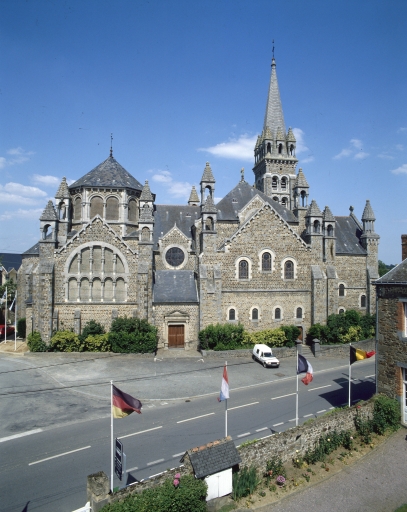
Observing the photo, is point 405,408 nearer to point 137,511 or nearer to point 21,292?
point 137,511

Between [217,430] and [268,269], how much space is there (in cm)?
1894

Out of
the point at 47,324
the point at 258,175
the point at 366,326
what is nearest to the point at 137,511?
the point at 47,324

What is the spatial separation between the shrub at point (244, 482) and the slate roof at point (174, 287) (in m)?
20.7

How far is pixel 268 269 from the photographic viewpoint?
110 feet

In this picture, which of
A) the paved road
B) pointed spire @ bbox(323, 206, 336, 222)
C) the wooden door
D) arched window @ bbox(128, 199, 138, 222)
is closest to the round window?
arched window @ bbox(128, 199, 138, 222)

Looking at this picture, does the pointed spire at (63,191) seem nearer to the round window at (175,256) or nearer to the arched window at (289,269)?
the round window at (175,256)

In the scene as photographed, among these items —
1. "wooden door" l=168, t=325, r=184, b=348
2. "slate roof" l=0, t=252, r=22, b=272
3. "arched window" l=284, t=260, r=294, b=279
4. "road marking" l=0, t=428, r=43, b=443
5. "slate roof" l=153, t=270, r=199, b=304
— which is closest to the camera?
"road marking" l=0, t=428, r=43, b=443

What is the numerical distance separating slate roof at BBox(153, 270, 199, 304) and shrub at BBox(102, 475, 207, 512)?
22.0m

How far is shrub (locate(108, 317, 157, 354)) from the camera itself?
29.9 metres

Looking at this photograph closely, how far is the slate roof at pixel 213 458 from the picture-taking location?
36.2ft

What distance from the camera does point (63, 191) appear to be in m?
36.4

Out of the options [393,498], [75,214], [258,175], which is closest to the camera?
[393,498]

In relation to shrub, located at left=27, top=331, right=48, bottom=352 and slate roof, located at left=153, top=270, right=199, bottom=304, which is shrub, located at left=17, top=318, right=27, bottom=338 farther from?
slate roof, located at left=153, top=270, right=199, bottom=304

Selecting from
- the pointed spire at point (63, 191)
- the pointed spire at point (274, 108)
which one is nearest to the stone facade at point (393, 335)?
the pointed spire at point (63, 191)
